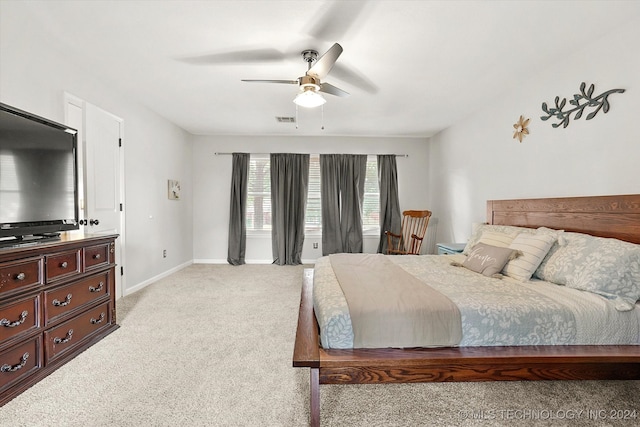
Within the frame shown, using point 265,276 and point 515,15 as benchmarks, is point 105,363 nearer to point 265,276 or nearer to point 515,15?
point 265,276

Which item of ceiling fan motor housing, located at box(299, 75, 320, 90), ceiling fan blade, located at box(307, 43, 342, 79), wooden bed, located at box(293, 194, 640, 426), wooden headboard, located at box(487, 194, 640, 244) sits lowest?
wooden bed, located at box(293, 194, 640, 426)

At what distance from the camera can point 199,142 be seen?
5559mm

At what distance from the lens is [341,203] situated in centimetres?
554

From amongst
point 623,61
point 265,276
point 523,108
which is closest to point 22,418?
point 265,276

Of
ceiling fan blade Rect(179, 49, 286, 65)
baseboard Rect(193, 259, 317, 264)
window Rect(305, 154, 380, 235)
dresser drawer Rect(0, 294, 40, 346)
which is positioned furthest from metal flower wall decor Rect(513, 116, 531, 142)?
dresser drawer Rect(0, 294, 40, 346)

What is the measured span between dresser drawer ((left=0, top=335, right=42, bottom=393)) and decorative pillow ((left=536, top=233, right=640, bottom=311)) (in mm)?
3387

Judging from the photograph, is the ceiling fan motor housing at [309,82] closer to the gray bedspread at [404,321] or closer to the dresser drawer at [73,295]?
the gray bedspread at [404,321]

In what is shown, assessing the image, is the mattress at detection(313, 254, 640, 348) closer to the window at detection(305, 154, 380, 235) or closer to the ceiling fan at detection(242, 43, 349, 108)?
the ceiling fan at detection(242, 43, 349, 108)

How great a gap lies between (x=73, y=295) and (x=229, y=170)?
3.71 m

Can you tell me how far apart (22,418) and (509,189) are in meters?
4.33

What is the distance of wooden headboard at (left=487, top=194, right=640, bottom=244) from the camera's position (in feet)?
6.61

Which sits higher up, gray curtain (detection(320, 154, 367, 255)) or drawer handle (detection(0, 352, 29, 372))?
gray curtain (detection(320, 154, 367, 255))

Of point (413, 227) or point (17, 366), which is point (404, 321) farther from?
point (413, 227)

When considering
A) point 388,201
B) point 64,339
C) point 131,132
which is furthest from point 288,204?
point 64,339
